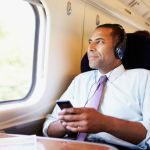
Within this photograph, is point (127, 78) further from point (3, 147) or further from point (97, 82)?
point (3, 147)

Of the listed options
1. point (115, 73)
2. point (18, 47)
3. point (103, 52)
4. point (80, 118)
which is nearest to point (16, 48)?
point (18, 47)

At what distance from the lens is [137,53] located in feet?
6.92

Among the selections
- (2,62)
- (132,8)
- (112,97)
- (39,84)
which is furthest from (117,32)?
(132,8)

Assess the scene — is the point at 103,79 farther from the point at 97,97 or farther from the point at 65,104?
the point at 65,104

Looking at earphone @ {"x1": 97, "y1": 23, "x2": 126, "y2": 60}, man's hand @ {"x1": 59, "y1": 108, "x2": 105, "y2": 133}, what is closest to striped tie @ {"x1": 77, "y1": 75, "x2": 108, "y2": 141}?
earphone @ {"x1": 97, "y1": 23, "x2": 126, "y2": 60}

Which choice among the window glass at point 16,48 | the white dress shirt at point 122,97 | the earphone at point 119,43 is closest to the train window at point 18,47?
the window glass at point 16,48

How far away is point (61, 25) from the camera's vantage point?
7.16 ft

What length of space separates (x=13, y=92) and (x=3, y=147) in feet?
2.66

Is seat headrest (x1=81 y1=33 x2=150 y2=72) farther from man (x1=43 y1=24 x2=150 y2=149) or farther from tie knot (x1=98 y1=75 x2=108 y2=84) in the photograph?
tie knot (x1=98 y1=75 x2=108 y2=84)

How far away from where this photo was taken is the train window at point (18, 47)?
1918 mm

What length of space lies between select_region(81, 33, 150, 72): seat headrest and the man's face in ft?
0.52

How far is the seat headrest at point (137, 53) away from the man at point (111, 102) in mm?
120

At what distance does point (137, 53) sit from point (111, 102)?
466 mm

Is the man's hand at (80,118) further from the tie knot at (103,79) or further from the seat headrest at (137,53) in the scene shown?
the seat headrest at (137,53)
